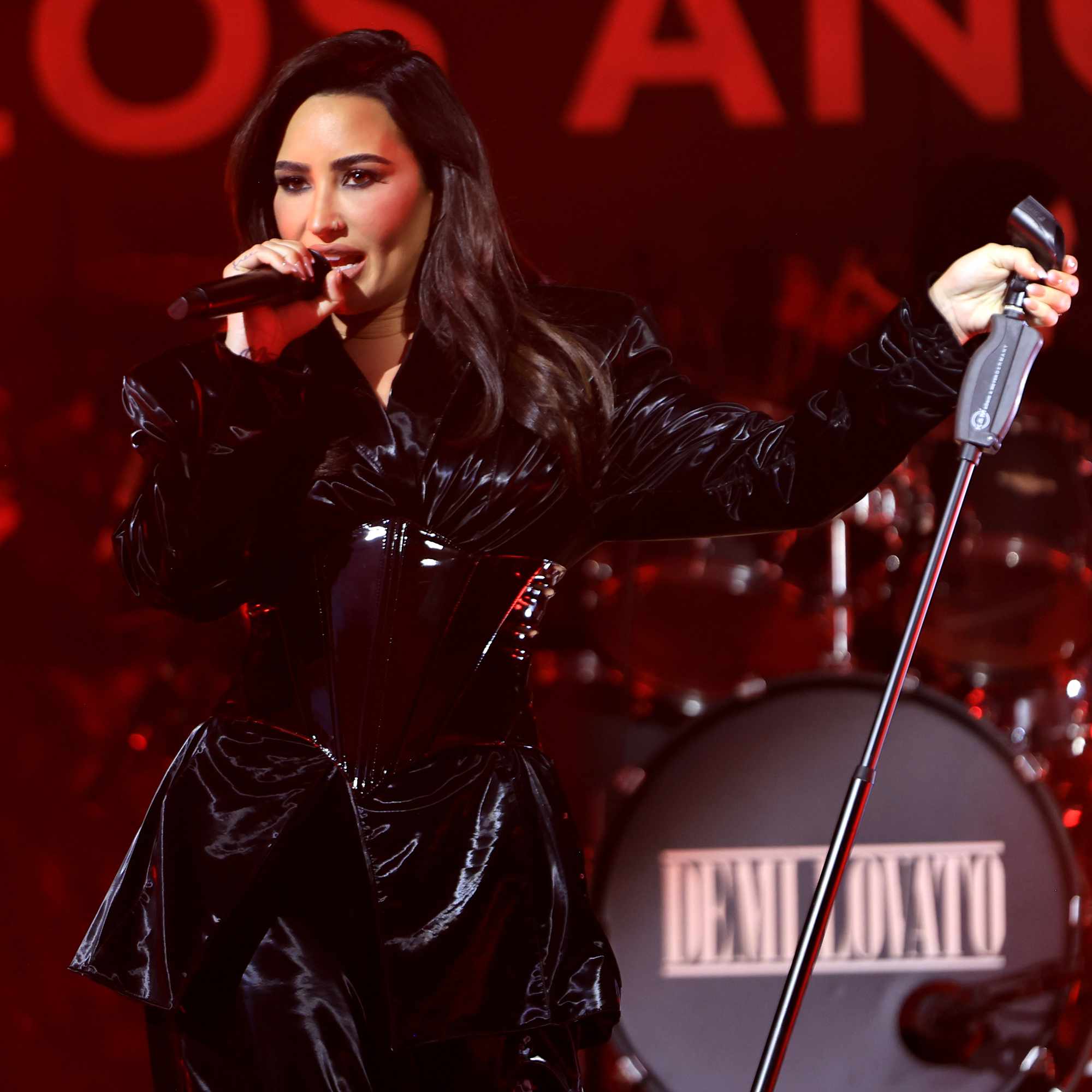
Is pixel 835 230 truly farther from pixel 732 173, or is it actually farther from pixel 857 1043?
pixel 857 1043

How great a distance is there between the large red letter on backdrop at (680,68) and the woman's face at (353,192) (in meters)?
1.37

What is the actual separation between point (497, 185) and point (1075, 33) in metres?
1.18

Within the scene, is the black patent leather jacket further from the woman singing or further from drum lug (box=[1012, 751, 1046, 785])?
drum lug (box=[1012, 751, 1046, 785])

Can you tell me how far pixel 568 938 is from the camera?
4.58 feet

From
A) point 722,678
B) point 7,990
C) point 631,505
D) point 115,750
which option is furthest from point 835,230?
point 7,990

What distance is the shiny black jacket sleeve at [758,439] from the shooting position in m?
1.35

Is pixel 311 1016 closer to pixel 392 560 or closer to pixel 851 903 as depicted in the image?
pixel 392 560

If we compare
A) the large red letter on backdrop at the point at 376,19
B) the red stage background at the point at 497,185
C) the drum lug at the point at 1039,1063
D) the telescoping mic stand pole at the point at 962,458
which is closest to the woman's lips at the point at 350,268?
the telescoping mic stand pole at the point at 962,458

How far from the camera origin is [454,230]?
1.63m

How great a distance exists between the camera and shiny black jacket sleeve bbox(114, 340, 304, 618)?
1.33m

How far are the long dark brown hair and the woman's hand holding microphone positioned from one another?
0.20 metres

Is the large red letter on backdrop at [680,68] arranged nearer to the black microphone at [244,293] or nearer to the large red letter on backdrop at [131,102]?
the large red letter on backdrop at [131,102]

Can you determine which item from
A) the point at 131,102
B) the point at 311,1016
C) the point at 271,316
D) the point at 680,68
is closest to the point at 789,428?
the point at 271,316

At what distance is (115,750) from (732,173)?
5.32ft
